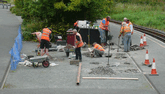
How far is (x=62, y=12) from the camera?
23.8 meters

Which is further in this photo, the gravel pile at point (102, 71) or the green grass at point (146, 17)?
the green grass at point (146, 17)

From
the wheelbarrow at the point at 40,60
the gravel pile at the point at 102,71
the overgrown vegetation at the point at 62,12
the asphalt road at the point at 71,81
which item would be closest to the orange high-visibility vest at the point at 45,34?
the asphalt road at the point at 71,81

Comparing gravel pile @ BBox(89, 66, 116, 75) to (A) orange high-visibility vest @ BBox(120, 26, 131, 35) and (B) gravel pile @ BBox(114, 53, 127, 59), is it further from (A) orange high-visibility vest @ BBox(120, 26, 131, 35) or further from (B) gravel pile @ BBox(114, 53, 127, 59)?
(A) orange high-visibility vest @ BBox(120, 26, 131, 35)

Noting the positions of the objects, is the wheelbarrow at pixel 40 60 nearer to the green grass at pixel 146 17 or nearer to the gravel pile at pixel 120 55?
the gravel pile at pixel 120 55

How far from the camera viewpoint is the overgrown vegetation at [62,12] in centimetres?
2223

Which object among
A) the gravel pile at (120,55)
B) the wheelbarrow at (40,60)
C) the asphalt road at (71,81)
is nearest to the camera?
the asphalt road at (71,81)

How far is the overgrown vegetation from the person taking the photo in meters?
22.2

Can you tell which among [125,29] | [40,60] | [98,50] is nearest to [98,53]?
[98,50]

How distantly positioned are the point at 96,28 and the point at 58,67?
24.5 feet

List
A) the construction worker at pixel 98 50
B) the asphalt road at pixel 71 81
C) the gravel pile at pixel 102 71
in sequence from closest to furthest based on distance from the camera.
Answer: the asphalt road at pixel 71 81 < the gravel pile at pixel 102 71 < the construction worker at pixel 98 50

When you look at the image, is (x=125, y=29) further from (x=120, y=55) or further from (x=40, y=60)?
(x=40, y=60)

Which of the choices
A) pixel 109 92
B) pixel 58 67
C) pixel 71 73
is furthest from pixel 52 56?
pixel 109 92

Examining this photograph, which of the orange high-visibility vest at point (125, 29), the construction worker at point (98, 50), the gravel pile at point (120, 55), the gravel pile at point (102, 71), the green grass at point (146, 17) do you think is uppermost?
the orange high-visibility vest at point (125, 29)

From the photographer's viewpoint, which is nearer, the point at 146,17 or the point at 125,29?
the point at 125,29
